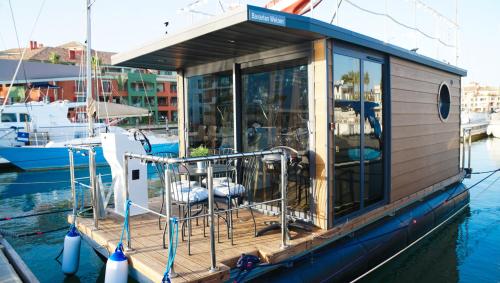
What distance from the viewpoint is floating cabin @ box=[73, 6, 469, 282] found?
151 inches

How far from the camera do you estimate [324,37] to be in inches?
168

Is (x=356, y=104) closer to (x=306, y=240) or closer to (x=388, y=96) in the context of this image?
(x=388, y=96)

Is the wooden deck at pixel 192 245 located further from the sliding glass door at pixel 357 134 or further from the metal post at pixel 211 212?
the sliding glass door at pixel 357 134

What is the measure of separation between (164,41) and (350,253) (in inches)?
137

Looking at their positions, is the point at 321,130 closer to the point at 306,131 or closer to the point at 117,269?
the point at 306,131

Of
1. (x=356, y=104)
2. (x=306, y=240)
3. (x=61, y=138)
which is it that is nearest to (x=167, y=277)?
(x=306, y=240)

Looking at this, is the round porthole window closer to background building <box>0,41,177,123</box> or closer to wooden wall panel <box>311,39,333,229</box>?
wooden wall panel <box>311,39,333,229</box>

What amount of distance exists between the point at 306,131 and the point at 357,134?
84 centimetres

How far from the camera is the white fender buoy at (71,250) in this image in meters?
4.57

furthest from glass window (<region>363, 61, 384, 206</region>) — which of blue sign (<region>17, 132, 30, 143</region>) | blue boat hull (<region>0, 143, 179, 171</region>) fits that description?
blue sign (<region>17, 132, 30, 143</region>)

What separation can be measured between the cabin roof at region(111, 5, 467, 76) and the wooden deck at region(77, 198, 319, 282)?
2.23m

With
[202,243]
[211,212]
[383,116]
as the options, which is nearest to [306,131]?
[383,116]

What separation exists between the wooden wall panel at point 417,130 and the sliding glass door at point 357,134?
0.37 meters

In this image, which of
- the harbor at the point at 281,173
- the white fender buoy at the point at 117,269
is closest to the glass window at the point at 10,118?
the harbor at the point at 281,173
